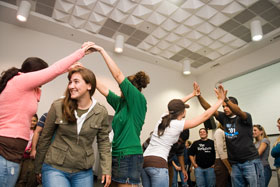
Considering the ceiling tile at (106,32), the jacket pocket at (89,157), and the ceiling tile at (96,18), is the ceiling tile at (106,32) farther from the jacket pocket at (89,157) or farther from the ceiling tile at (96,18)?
the jacket pocket at (89,157)

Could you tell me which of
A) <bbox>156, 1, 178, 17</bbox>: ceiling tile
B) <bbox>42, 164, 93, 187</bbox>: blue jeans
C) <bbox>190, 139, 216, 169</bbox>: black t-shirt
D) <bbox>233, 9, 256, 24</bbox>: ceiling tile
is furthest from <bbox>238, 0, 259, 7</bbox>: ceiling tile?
<bbox>42, 164, 93, 187</bbox>: blue jeans

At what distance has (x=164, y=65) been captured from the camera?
7.44 meters

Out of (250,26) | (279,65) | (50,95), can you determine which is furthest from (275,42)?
(50,95)

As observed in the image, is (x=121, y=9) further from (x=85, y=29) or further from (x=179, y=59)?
(x=179, y=59)

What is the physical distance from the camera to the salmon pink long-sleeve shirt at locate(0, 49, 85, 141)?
3.91ft

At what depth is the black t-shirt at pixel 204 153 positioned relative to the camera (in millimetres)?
3896

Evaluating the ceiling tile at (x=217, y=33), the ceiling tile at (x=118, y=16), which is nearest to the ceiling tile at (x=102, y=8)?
the ceiling tile at (x=118, y=16)

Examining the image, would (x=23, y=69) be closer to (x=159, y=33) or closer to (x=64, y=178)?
(x=64, y=178)

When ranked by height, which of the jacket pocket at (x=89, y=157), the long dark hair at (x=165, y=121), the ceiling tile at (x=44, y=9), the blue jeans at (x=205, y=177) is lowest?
the blue jeans at (x=205, y=177)

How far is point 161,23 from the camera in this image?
5.30m

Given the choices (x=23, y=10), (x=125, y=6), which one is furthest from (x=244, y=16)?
(x=23, y=10)

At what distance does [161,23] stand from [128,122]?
437cm

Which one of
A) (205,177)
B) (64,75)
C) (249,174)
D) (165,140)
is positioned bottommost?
(205,177)

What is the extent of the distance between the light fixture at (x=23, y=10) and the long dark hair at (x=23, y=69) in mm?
4123
